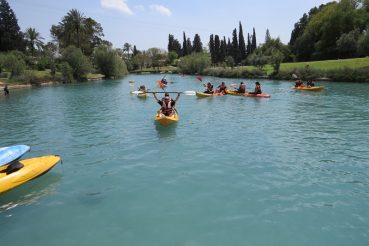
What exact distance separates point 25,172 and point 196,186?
188 inches

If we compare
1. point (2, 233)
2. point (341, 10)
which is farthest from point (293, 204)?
point (341, 10)

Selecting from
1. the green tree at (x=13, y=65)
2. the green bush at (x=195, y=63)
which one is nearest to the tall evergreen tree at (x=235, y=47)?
the green bush at (x=195, y=63)

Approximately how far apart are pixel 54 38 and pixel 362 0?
75950mm

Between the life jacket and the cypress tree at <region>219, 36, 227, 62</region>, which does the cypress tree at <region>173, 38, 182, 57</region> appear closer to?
the cypress tree at <region>219, 36, 227, 62</region>

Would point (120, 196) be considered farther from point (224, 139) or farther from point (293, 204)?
point (224, 139)

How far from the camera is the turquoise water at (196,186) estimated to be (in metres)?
7.44

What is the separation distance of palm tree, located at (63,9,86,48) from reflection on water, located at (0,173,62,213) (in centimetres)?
7325

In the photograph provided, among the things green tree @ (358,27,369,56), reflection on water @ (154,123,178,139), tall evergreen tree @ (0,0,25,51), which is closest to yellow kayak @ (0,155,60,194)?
reflection on water @ (154,123,178,139)

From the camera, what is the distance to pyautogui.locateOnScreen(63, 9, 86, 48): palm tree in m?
77.3

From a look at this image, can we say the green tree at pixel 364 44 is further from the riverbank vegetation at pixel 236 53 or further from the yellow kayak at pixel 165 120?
the yellow kayak at pixel 165 120

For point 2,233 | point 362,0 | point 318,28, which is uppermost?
point 362,0

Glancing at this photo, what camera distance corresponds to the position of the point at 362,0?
75.2 metres

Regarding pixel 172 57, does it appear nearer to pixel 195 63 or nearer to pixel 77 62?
pixel 195 63

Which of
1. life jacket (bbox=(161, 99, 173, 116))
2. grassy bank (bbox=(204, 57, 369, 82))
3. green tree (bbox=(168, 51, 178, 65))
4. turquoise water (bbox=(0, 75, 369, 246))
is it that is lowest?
turquoise water (bbox=(0, 75, 369, 246))
